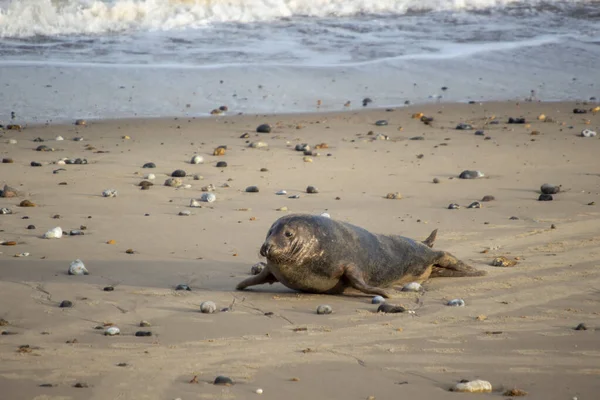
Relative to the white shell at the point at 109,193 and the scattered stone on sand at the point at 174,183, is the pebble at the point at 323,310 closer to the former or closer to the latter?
the white shell at the point at 109,193

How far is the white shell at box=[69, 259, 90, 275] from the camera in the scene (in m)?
7.18

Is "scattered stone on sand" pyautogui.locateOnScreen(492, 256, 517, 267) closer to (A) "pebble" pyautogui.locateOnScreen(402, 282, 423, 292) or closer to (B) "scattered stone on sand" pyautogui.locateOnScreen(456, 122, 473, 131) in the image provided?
(A) "pebble" pyautogui.locateOnScreen(402, 282, 423, 292)

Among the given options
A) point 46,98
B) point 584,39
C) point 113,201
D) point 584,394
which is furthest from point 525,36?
point 584,394

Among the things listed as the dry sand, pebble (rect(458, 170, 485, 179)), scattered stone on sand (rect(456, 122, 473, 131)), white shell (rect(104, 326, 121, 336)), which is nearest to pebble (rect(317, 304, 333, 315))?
the dry sand

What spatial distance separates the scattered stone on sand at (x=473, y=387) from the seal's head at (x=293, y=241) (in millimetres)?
2206

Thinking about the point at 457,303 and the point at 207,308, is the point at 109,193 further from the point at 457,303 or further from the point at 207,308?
the point at 457,303

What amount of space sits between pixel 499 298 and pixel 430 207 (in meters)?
2.87

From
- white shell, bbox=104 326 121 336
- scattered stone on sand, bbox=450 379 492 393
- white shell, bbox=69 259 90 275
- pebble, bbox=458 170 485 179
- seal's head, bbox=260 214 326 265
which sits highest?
seal's head, bbox=260 214 326 265

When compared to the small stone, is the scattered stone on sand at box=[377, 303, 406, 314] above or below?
below

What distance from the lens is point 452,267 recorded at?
7.52 m

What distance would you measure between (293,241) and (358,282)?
519 millimetres

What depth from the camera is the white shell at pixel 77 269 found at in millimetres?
7184

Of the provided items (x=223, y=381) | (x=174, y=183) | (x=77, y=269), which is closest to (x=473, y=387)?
(x=223, y=381)

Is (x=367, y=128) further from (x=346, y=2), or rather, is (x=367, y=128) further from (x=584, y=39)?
(x=346, y=2)
